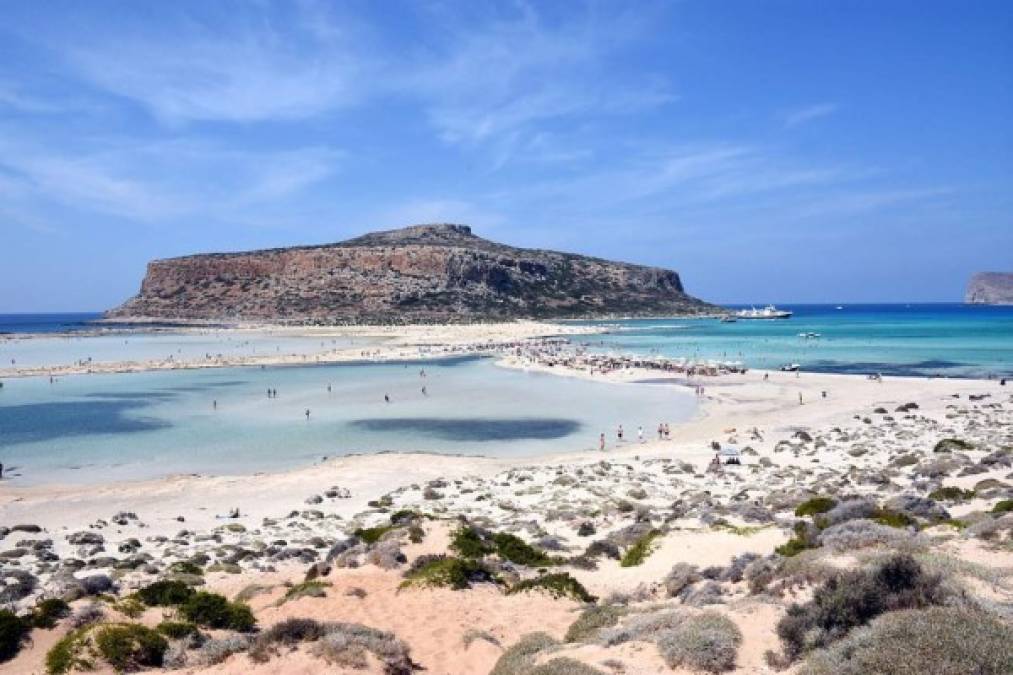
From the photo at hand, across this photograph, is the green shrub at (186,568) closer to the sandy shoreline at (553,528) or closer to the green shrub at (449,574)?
the sandy shoreline at (553,528)

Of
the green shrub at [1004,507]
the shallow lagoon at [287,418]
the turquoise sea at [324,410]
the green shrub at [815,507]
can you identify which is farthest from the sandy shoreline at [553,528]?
the turquoise sea at [324,410]

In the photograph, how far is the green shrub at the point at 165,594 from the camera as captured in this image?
10578 millimetres

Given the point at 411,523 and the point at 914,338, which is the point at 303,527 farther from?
the point at 914,338

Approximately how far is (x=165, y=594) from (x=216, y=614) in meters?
1.56

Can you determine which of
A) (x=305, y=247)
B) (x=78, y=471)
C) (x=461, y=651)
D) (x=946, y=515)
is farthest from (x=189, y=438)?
(x=305, y=247)

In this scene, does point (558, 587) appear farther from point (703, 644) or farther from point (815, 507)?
point (815, 507)

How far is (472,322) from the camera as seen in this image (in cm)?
12188

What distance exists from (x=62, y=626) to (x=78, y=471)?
1637 centimetres

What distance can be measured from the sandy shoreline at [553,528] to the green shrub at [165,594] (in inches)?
9.1

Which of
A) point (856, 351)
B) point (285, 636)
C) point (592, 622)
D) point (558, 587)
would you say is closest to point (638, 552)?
point (558, 587)

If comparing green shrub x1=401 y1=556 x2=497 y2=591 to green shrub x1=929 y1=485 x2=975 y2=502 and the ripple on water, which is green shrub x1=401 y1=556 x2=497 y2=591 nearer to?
green shrub x1=929 y1=485 x2=975 y2=502

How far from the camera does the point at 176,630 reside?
30.1ft

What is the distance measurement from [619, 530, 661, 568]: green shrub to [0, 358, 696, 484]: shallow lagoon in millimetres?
12782

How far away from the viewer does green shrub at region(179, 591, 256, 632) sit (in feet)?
31.8
